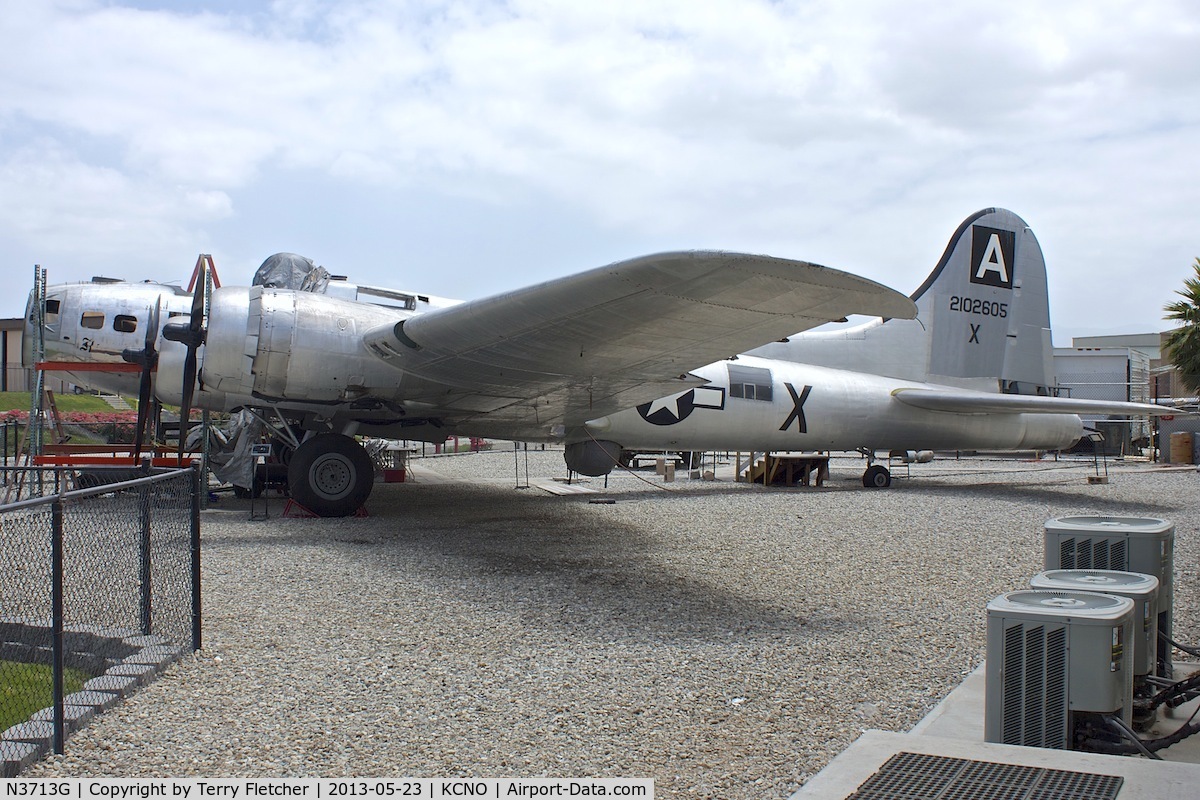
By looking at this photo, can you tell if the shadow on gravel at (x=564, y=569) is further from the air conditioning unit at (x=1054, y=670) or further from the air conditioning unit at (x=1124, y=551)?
the air conditioning unit at (x=1054, y=670)

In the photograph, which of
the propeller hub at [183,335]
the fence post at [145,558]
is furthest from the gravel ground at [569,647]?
the propeller hub at [183,335]

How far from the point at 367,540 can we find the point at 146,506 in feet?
14.3

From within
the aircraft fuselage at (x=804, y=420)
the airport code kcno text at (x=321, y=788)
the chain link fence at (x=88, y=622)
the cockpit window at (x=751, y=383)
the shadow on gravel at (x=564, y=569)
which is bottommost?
the shadow on gravel at (x=564, y=569)

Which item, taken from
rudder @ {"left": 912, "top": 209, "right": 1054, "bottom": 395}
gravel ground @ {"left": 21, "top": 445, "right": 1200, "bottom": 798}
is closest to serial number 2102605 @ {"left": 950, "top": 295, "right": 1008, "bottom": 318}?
rudder @ {"left": 912, "top": 209, "right": 1054, "bottom": 395}

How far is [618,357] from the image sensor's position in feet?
28.8

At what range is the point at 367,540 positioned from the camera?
9.10 meters

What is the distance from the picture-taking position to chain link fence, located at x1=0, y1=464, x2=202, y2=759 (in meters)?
3.54

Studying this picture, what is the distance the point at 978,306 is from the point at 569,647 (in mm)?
13717

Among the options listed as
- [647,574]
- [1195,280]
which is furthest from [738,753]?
[1195,280]

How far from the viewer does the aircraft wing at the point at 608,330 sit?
18.7ft

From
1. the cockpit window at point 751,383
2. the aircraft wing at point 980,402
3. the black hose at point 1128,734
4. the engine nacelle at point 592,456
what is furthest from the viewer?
the aircraft wing at point 980,402

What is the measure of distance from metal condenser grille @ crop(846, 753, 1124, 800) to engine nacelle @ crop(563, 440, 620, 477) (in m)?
11.0

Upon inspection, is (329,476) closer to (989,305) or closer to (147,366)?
(147,366)

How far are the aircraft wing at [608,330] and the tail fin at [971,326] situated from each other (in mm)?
6827
